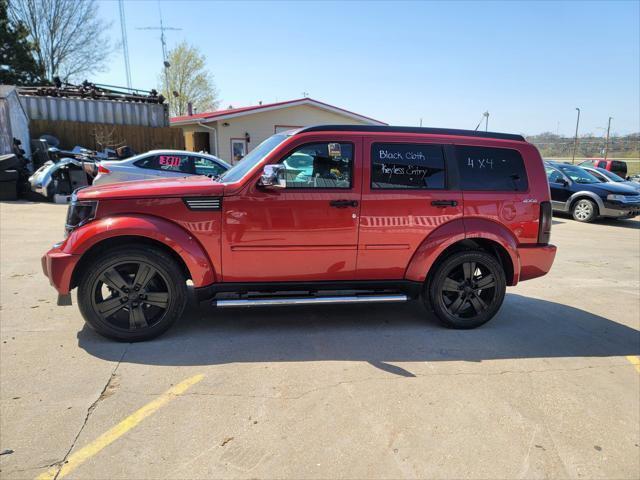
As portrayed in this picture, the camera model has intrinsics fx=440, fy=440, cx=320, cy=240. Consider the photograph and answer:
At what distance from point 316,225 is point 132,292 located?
1755 mm

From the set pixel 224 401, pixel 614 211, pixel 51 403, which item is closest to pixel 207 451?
pixel 224 401

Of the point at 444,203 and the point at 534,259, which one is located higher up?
the point at 444,203

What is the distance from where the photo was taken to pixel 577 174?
14.1m

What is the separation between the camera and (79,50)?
35.6 meters

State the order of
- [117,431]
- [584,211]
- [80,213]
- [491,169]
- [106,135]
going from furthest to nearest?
1. [106,135]
2. [584,211]
3. [491,169]
4. [80,213]
5. [117,431]

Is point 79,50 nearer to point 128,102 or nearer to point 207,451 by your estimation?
point 128,102

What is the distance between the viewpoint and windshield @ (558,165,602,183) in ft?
45.3

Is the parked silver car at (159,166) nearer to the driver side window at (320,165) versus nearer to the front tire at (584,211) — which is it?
the driver side window at (320,165)

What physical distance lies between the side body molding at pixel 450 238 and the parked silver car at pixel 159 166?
24.6ft

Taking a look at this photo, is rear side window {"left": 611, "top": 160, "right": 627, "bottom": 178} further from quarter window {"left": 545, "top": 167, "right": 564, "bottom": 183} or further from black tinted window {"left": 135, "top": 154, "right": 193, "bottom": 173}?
black tinted window {"left": 135, "top": 154, "right": 193, "bottom": 173}

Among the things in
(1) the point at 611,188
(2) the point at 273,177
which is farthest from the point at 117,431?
(1) the point at 611,188

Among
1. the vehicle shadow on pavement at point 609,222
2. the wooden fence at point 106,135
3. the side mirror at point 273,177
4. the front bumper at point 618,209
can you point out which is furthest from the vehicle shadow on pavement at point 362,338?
the wooden fence at point 106,135

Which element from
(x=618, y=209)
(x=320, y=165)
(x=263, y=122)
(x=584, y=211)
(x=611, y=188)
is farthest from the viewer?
(x=263, y=122)

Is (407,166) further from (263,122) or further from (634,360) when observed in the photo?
(263,122)
